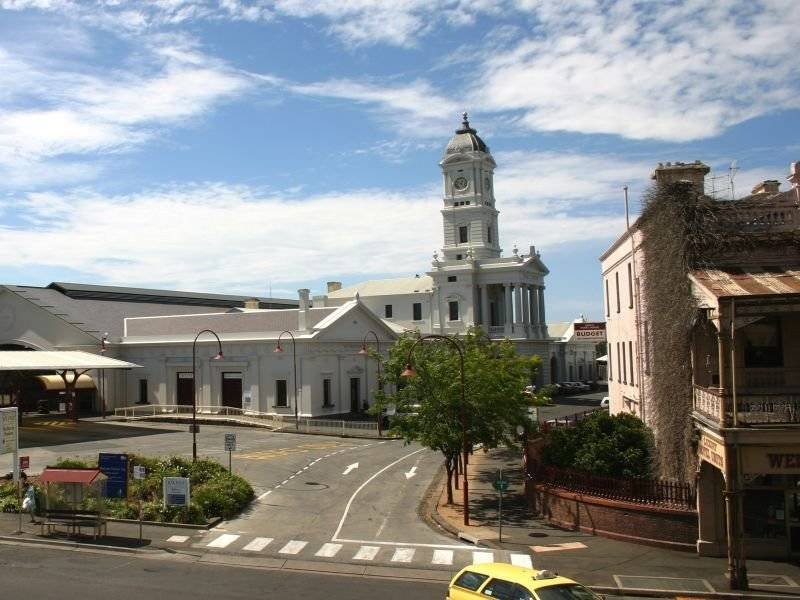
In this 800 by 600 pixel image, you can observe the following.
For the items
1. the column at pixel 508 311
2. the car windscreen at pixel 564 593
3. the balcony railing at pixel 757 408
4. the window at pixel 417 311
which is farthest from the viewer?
the window at pixel 417 311

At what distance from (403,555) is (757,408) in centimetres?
1074

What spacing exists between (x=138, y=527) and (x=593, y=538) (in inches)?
601

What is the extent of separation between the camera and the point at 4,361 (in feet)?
179

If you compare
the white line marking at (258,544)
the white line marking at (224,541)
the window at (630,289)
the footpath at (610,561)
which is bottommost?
the footpath at (610,561)

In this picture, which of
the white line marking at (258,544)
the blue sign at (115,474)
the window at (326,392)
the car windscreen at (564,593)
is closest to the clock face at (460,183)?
the window at (326,392)

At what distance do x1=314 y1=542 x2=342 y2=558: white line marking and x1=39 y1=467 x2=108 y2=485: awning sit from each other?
769cm

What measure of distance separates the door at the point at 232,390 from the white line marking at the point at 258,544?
39.1 metres

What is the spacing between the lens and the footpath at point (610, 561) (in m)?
19.6

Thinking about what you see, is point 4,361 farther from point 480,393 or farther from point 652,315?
point 652,315

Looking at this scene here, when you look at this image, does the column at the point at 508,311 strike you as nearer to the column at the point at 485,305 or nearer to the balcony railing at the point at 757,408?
the column at the point at 485,305

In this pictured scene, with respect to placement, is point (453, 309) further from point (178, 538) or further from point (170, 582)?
point (170, 582)

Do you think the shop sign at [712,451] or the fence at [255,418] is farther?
the fence at [255,418]

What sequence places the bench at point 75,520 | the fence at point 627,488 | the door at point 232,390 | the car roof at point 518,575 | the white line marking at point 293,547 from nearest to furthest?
the car roof at point 518,575
the fence at point 627,488
the white line marking at point 293,547
the bench at point 75,520
the door at point 232,390

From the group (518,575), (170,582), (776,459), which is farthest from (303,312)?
(518,575)
